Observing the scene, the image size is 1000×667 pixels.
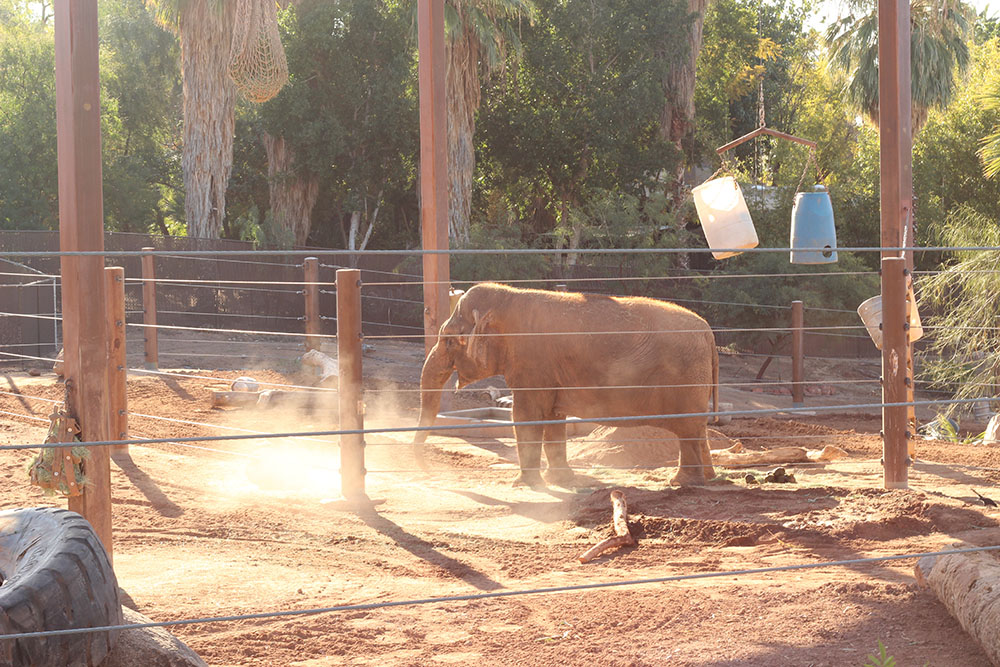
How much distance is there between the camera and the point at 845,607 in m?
4.39

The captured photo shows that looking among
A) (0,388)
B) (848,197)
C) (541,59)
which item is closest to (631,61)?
(541,59)

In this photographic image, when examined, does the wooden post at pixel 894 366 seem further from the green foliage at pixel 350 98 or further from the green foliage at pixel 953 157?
the green foliage at pixel 350 98

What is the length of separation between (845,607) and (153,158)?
92.4ft

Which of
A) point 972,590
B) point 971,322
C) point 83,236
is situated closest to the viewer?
point 972,590

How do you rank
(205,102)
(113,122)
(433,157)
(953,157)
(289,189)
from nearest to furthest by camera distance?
(433,157) < (205,102) < (953,157) < (289,189) < (113,122)

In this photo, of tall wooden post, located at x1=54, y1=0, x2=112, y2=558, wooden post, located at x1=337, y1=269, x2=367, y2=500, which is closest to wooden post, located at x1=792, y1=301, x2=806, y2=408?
wooden post, located at x1=337, y1=269, x2=367, y2=500

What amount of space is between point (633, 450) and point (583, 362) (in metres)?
1.23

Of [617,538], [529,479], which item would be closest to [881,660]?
[617,538]

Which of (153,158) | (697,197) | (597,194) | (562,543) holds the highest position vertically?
(153,158)

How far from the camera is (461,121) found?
2012 cm

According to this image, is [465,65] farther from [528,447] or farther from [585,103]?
[528,447]

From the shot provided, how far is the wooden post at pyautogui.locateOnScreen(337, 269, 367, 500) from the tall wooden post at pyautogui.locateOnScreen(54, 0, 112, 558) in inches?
82.6

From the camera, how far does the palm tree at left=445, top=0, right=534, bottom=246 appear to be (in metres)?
19.1

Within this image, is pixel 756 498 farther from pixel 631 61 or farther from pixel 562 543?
pixel 631 61
